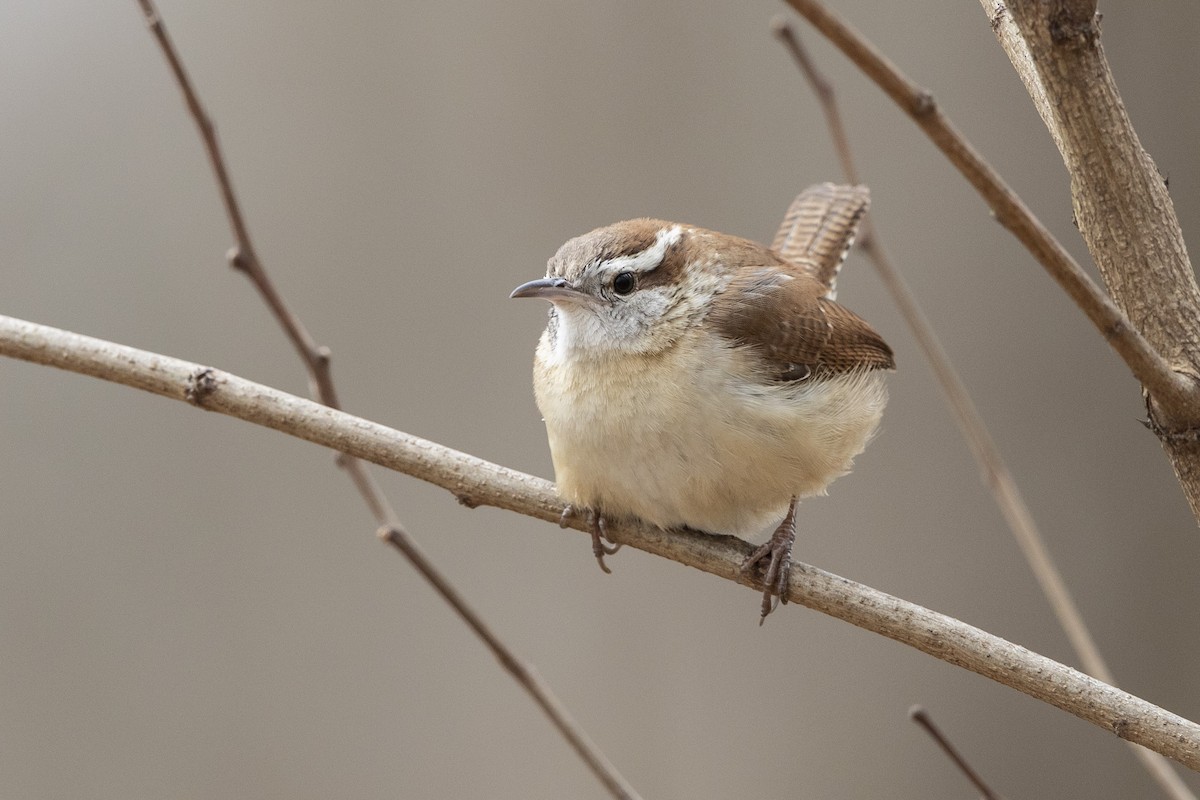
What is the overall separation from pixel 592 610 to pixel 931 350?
2.67 m

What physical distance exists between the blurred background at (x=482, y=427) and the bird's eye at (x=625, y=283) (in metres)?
2.32

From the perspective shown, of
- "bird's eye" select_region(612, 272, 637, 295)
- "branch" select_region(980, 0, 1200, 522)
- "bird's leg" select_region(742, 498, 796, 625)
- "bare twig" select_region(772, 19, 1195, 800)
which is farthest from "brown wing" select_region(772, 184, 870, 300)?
"branch" select_region(980, 0, 1200, 522)

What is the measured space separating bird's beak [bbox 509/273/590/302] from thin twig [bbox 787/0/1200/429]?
3.70 ft

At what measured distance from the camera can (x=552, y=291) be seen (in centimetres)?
A: 221

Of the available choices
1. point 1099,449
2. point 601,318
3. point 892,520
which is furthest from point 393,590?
point 1099,449

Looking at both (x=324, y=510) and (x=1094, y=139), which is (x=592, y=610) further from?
(x=1094, y=139)

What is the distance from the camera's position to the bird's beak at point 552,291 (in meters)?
2.17

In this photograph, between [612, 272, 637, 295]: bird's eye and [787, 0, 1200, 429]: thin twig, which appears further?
[612, 272, 637, 295]: bird's eye

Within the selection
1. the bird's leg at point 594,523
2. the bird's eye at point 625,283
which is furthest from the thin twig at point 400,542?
the bird's eye at point 625,283

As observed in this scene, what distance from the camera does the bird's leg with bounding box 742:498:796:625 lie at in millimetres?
1960

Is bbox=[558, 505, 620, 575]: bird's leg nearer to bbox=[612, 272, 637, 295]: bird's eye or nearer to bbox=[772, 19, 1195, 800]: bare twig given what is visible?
bbox=[612, 272, 637, 295]: bird's eye

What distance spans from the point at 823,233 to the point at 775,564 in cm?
116

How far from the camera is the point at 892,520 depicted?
4.52 metres

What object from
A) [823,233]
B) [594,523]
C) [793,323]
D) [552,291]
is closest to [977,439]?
[793,323]
